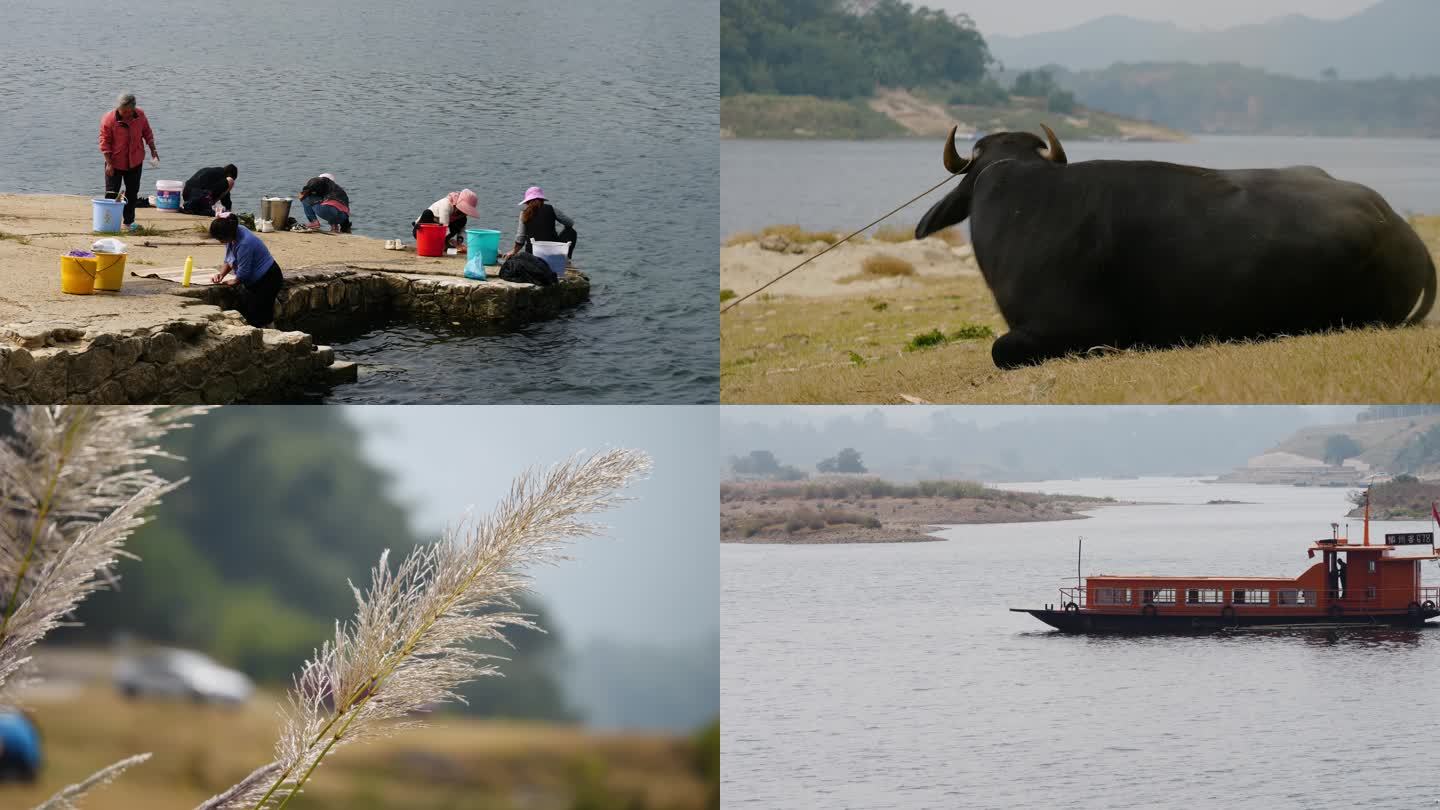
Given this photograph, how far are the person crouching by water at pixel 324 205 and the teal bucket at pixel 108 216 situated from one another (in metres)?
3.03

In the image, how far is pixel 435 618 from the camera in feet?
9.18

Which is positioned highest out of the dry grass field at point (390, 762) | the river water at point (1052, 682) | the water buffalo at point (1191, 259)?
the water buffalo at point (1191, 259)

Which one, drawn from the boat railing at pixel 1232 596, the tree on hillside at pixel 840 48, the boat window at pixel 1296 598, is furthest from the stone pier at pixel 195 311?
the tree on hillside at pixel 840 48

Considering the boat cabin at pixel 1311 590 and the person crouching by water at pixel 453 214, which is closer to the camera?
the boat cabin at pixel 1311 590

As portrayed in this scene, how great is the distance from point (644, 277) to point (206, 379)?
8923mm

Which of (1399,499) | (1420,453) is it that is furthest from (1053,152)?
(1399,499)

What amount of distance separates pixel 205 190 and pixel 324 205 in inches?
57.8

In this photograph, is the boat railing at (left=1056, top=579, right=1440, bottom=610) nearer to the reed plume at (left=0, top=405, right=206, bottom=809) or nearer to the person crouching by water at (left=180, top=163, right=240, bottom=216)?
the reed plume at (left=0, top=405, right=206, bottom=809)

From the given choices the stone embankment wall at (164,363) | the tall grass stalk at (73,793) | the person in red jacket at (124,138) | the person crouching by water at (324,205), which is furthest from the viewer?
the person crouching by water at (324,205)

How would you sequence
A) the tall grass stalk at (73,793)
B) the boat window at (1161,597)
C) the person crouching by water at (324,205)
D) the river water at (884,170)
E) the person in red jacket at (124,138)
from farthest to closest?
the river water at (884,170), the person crouching by water at (324,205), the person in red jacket at (124,138), the boat window at (1161,597), the tall grass stalk at (73,793)

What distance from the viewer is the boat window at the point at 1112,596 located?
25.6ft

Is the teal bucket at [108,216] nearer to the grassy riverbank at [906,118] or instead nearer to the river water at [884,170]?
the river water at [884,170]

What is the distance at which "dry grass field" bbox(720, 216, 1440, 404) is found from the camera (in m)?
7.22

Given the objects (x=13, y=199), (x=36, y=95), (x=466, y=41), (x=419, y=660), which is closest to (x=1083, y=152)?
(x=466, y=41)
